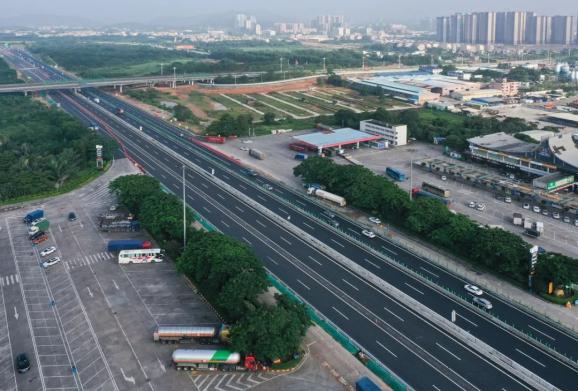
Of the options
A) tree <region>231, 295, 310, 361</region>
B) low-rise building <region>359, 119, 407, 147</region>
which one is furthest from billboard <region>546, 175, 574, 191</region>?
tree <region>231, 295, 310, 361</region>

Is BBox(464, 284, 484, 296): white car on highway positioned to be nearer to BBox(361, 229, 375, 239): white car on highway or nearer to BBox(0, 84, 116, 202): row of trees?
BBox(361, 229, 375, 239): white car on highway

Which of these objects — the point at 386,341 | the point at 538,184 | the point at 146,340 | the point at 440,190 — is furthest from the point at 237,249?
the point at 538,184

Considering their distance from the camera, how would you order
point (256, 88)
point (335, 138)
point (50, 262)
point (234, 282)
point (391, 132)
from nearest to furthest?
1. point (234, 282)
2. point (50, 262)
3. point (335, 138)
4. point (391, 132)
5. point (256, 88)

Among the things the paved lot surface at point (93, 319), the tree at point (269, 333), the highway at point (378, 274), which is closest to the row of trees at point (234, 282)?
the tree at point (269, 333)

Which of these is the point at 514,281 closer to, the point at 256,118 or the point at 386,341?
the point at 386,341

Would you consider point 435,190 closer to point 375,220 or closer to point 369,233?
point 375,220

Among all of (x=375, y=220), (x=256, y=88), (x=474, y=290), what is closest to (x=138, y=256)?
(x=375, y=220)
